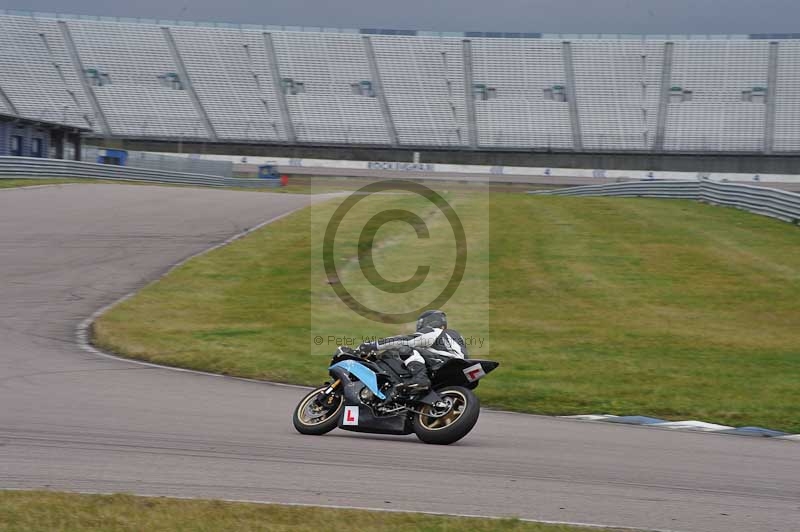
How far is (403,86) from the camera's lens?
6944 centimetres

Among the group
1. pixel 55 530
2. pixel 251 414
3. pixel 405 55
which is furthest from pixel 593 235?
pixel 405 55

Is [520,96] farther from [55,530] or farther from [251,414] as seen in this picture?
[55,530]

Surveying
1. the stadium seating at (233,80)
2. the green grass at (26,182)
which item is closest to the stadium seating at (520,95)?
the stadium seating at (233,80)

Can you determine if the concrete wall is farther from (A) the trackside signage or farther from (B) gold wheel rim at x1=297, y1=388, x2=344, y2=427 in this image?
(B) gold wheel rim at x1=297, y1=388, x2=344, y2=427

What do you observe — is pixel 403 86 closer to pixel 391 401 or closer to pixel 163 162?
pixel 163 162

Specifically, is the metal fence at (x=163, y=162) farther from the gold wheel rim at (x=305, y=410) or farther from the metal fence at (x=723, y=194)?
the gold wheel rim at (x=305, y=410)

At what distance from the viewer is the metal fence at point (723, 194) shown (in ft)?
93.0

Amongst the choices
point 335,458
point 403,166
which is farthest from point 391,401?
point 403,166

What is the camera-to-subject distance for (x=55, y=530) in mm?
5074

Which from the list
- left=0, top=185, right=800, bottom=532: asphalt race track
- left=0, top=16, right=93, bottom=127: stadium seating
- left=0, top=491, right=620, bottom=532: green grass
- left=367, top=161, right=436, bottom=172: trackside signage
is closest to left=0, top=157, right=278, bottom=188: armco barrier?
left=367, top=161, right=436, bottom=172: trackside signage

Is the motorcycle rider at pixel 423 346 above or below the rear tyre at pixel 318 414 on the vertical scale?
above

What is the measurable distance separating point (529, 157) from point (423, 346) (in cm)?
5774

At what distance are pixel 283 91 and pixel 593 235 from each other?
47325mm

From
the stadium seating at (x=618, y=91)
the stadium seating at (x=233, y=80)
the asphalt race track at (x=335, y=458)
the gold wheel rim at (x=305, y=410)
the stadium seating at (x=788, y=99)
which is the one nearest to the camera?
the asphalt race track at (x=335, y=458)
